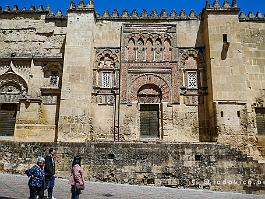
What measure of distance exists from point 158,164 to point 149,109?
435cm

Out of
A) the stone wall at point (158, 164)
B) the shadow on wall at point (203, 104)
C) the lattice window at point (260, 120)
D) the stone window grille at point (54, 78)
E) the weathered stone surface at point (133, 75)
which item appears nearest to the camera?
the stone wall at point (158, 164)

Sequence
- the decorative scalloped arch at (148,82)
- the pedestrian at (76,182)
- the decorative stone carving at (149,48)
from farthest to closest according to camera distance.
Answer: the decorative stone carving at (149,48) → the decorative scalloped arch at (148,82) → the pedestrian at (76,182)

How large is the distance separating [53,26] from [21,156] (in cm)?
767

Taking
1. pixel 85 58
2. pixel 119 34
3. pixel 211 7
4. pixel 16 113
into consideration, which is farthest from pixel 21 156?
pixel 211 7

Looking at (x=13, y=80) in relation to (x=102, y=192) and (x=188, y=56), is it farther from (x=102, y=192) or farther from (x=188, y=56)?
(x=102, y=192)

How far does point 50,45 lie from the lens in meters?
15.7

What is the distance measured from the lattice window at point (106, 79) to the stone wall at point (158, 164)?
448 centimetres

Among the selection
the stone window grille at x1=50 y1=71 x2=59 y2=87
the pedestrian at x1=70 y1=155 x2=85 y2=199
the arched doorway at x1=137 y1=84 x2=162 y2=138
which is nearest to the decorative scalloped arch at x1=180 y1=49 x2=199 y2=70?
the arched doorway at x1=137 y1=84 x2=162 y2=138

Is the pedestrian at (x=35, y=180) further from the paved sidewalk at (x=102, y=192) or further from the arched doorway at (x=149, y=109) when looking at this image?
the arched doorway at (x=149, y=109)

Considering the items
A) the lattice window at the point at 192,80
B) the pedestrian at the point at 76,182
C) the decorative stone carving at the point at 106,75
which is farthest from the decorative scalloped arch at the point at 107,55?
the pedestrian at the point at 76,182

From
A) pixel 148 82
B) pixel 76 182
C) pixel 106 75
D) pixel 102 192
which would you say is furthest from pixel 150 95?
pixel 76 182

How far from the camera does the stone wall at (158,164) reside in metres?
10.4

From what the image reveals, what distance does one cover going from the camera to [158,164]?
1059 centimetres

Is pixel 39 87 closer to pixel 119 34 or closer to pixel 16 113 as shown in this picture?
pixel 16 113
